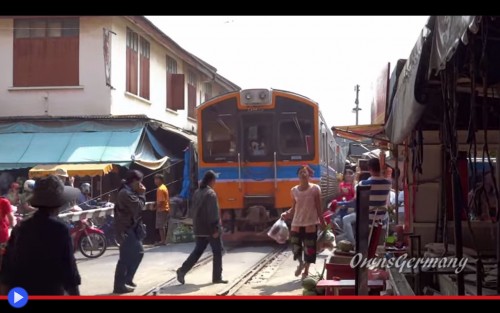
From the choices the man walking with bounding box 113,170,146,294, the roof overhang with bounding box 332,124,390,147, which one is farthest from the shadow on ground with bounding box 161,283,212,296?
the roof overhang with bounding box 332,124,390,147

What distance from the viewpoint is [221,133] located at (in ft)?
38.0

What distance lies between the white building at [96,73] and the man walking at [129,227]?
2.71 metres

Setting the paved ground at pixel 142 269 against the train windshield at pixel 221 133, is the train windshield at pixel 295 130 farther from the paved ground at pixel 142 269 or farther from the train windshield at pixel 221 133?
the paved ground at pixel 142 269

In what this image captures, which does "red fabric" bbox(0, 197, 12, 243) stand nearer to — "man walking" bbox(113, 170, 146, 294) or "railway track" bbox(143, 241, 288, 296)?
"man walking" bbox(113, 170, 146, 294)

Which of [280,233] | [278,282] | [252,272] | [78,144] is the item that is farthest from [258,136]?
[278,282]

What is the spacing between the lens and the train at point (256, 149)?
1097cm

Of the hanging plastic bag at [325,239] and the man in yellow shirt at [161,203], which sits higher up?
the man in yellow shirt at [161,203]

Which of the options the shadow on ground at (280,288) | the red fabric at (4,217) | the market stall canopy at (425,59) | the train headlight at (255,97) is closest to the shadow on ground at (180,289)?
the shadow on ground at (280,288)

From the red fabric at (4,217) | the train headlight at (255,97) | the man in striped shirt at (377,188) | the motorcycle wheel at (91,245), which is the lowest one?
the motorcycle wheel at (91,245)

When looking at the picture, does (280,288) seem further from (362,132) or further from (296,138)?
(296,138)

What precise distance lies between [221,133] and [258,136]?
2.29ft

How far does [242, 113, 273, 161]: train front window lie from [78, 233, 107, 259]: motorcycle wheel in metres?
3.01
